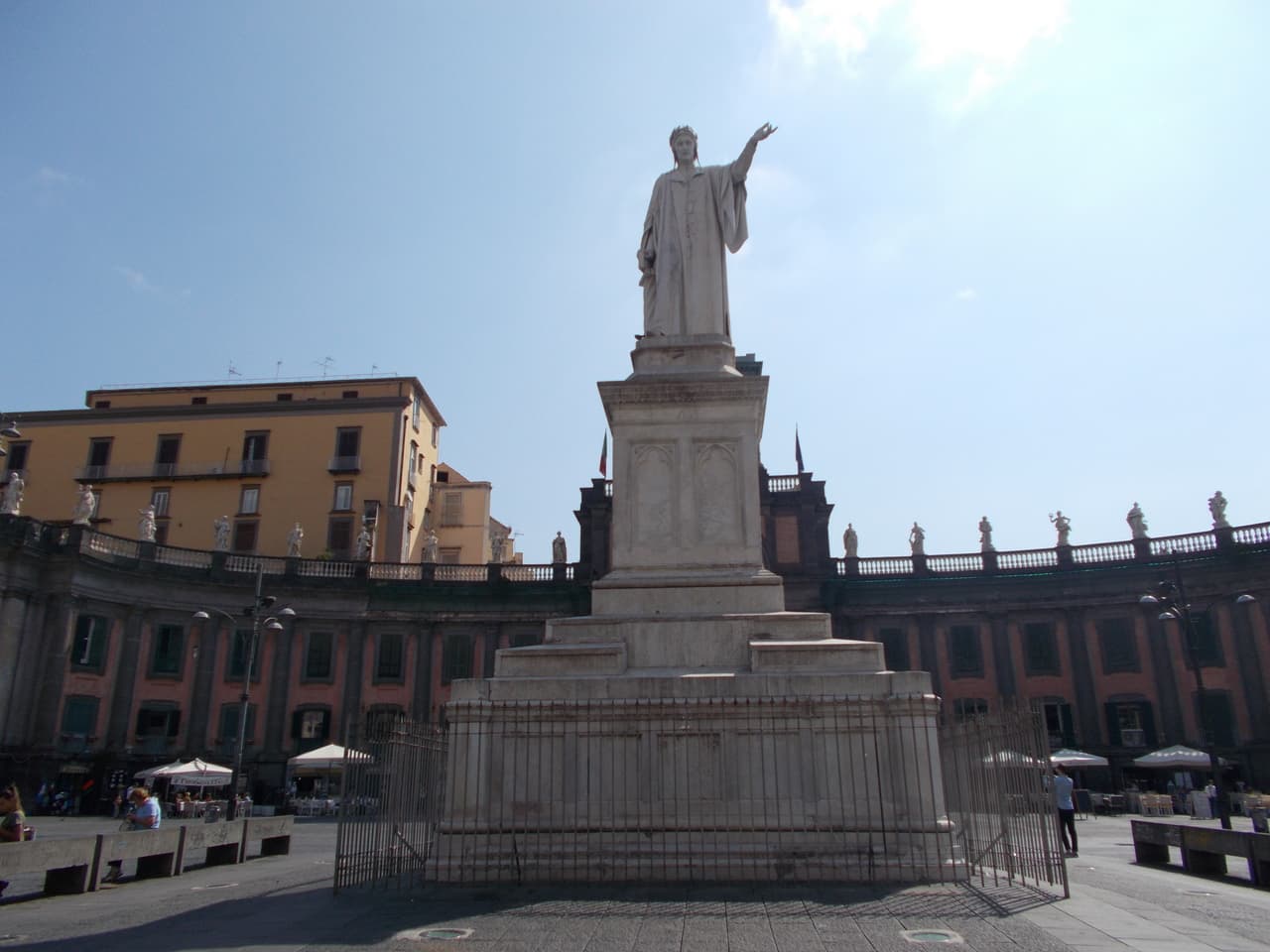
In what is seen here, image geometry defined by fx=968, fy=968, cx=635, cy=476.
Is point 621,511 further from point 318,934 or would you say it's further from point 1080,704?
point 1080,704

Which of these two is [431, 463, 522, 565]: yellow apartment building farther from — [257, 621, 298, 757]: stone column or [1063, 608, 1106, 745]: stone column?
[1063, 608, 1106, 745]: stone column

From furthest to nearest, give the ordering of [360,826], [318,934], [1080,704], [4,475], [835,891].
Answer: [4,475] → [1080,704] → [360,826] → [835,891] → [318,934]

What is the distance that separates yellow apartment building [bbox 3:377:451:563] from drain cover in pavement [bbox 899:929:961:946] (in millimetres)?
40717

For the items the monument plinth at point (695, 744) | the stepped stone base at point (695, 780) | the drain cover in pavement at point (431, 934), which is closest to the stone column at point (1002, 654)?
the monument plinth at point (695, 744)

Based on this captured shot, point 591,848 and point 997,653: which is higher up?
point 997,653

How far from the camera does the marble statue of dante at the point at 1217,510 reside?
3953cm

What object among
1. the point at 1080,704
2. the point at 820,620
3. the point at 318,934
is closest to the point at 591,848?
the point at 318,934

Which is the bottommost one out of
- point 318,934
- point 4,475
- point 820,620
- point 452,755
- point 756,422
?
point 318,934

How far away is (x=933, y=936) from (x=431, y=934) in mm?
3782

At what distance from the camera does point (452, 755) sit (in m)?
10.6

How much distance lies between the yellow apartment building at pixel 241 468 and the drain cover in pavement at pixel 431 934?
129ft

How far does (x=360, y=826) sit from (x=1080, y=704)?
36086mm

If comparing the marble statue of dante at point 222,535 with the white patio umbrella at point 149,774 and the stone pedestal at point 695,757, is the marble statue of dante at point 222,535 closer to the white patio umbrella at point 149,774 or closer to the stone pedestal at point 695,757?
the white patio umbrella at point 149,774

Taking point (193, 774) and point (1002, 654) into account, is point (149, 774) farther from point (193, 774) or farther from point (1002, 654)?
point (1002, 654)
